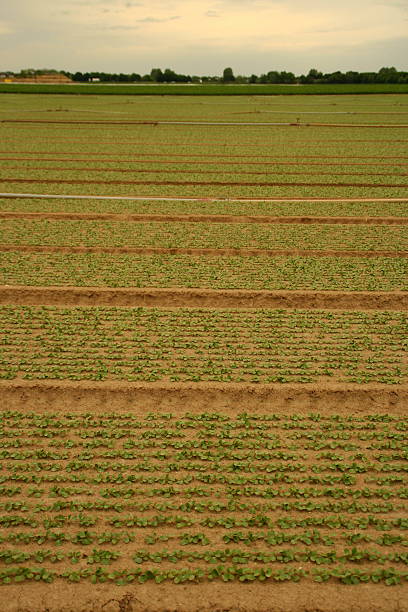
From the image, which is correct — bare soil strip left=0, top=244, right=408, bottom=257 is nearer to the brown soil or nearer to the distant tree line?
the brown soil

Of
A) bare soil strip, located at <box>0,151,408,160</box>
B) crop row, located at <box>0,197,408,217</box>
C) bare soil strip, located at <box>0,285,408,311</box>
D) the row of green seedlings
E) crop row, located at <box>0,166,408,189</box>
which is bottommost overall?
the row of green seedlings

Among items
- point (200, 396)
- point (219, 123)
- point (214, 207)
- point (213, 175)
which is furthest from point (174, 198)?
point (219, 123)

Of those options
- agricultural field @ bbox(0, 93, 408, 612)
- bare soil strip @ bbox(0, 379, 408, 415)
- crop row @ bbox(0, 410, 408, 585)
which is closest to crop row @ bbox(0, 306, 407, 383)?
Answer: agricultural field @ bbox(0, 93, 408, 612)

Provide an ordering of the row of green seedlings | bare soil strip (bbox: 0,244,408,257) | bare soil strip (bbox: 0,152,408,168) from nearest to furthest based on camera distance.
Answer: the row of green seedlings < bare soil strip (bbox: 0,244,408,257) < bare soil strip (bbox: 0,152,408,168)

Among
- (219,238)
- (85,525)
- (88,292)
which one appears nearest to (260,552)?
(85,525)

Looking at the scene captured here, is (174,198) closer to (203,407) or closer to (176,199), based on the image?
(176,199)

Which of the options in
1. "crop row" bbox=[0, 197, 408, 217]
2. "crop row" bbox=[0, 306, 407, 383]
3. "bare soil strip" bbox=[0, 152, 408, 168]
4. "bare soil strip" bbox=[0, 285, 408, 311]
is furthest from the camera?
"bare soil strip" bbox=[0, 152, 408, 168]
